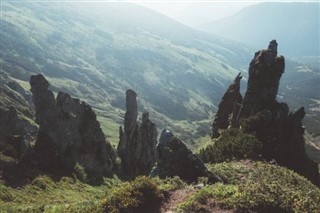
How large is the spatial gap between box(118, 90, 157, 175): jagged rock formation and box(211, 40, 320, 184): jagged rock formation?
1034 inches

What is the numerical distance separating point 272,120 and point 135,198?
4889 centimetres

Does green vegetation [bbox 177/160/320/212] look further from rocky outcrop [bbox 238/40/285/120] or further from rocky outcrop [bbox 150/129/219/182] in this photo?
rocky outcrop [bbox 238/40/285/120]

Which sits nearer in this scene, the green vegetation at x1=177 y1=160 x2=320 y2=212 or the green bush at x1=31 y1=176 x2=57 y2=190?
the green vegetation at x1=177 y1=160 x2=320 y2=212

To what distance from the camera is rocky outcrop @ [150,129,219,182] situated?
34778mm

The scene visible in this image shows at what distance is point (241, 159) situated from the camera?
5228cm

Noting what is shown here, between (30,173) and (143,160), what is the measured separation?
51.8 meters

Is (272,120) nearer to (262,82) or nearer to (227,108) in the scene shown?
(262,82)

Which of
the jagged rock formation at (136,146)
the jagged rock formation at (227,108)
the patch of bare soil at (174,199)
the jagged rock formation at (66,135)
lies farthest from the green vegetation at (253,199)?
the jagged rock formation at (136,146)

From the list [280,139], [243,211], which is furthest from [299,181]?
[280,139]

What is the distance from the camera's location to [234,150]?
54.8 metres

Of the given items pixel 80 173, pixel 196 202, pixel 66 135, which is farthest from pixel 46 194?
pixel 196 202

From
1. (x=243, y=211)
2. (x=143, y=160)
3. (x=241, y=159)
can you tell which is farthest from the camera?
(x=143, y=160)

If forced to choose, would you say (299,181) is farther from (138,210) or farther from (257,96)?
(257,96)

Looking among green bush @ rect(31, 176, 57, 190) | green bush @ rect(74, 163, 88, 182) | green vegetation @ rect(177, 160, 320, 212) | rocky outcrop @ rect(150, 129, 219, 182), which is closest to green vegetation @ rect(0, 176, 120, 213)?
green bush @ rect(31, 176, 57, 190)
